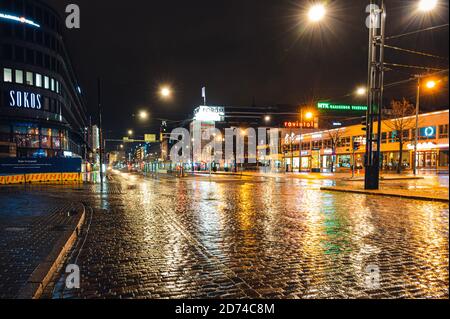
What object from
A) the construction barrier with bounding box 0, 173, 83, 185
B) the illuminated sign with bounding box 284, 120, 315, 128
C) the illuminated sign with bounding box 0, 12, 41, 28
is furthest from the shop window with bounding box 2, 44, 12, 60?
the illuminated sign with bounding box 284, 120, 315, 128

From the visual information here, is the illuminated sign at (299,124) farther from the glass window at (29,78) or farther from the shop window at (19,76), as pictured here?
the shop window at (19,76)

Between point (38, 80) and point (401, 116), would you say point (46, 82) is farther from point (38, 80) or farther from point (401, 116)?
point (401, 116)

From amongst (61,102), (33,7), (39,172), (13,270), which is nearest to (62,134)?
(61,102)

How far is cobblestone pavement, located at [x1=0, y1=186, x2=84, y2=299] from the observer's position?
15.5 feet

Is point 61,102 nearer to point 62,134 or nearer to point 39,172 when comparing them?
point 62,134

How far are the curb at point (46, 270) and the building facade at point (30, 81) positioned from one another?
4232 cm

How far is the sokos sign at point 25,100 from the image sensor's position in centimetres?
4591

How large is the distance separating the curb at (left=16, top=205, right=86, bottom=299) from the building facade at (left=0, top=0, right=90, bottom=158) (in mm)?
42321

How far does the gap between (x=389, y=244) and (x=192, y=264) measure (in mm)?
3994

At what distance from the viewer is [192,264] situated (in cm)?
560

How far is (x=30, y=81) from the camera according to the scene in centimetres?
4819

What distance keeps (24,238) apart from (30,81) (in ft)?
161

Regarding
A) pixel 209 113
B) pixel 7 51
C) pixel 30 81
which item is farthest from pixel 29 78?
pixel 209 113

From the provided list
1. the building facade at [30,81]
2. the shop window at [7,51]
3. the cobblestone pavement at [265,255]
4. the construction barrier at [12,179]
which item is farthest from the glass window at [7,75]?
the cobblestone pavement at [265,255]
